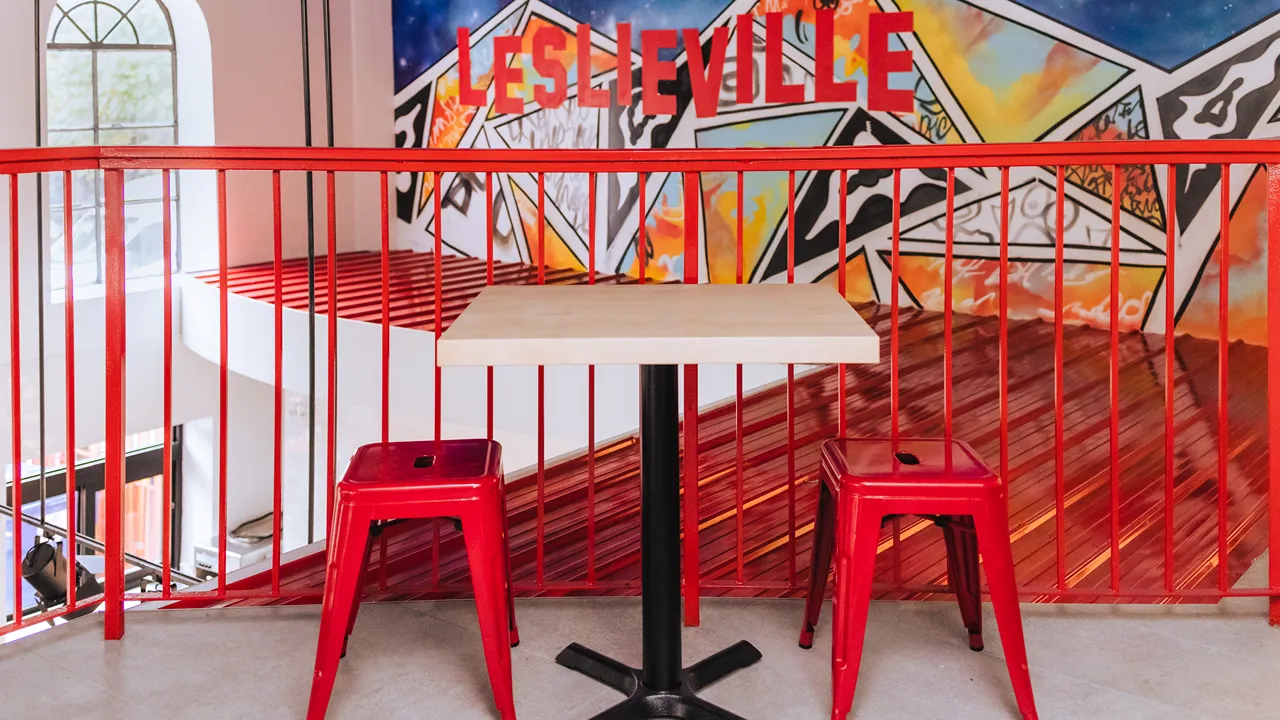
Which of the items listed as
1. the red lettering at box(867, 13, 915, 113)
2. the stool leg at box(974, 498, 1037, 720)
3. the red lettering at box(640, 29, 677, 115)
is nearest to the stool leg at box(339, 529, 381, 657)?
the stool leg at box(974, 498, 1037, 720)

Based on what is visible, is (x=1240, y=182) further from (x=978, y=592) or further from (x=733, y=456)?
(x=978, y=592)

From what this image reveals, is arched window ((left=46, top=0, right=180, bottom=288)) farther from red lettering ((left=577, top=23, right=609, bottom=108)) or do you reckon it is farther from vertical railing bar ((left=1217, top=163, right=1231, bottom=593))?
vertical railing bar ((left=1217, top=163, right=1231, bottom=593))

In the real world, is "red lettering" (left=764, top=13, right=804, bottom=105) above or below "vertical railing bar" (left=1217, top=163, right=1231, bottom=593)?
above

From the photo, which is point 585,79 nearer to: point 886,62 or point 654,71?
point 654,71

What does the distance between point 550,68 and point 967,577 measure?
6.06 m

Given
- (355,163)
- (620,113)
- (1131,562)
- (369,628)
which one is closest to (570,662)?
(369,628)

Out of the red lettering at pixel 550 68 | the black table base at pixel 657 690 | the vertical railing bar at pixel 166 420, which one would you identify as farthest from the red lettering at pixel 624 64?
the black table base at pixel 657 690

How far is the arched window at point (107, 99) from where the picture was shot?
7676mm

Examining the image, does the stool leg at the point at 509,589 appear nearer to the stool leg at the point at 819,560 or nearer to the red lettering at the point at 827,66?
the stool leg at the point at 819,560

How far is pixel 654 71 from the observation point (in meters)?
7.25

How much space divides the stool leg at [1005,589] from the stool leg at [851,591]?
0.18 metres

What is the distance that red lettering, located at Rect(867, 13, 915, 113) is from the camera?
20.8 ft

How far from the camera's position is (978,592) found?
2.30 metres

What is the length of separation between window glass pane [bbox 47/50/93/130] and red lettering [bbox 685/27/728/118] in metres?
3.97
